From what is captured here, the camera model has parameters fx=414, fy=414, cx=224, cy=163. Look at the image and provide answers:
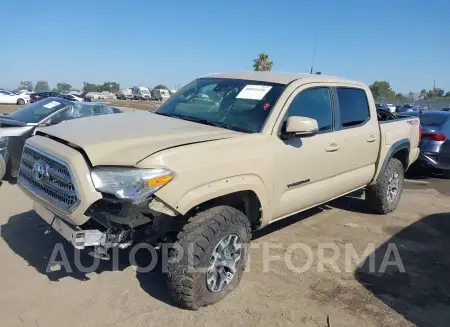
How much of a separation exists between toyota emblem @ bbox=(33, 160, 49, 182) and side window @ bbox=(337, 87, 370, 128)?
10.4 feet

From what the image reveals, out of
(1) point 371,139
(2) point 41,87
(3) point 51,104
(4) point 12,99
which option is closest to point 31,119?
(3) point 51,104

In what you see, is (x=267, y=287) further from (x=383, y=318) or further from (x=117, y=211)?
(x=117, y=211)

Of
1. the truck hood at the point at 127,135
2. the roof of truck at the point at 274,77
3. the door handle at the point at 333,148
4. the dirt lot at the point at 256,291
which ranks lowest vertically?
the dirt lot at the point at 256,291

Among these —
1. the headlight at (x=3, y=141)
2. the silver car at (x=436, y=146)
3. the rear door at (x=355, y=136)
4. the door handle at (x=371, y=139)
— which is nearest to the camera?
the rear door at (x=355, y=136)

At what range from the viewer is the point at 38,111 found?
25.6 feet

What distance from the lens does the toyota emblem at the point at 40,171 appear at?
325cm

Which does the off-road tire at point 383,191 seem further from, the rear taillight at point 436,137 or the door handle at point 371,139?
the rear taillight at point 436,137

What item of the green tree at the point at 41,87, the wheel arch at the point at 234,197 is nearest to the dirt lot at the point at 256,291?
the wheel arch at the point at 234,197

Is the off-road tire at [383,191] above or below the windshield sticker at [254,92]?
below

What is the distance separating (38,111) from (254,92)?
17.2 feet

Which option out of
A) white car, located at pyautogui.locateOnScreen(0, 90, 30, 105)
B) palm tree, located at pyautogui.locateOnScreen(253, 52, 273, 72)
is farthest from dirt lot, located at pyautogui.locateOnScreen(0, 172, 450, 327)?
palm tree, located at pyautogui.locateOnScreen(253, 52, 273, 72)

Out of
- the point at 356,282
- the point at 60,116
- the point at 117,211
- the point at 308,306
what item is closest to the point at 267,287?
the point at 308,306

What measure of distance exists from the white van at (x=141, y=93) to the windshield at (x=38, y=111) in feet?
208

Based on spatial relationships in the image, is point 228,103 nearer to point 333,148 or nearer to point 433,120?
point 333,148
